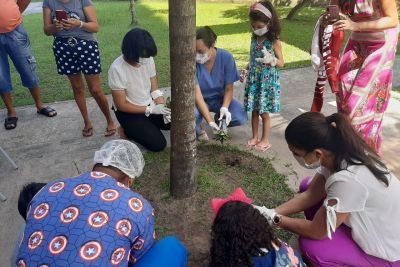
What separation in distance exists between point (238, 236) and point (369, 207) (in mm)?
714

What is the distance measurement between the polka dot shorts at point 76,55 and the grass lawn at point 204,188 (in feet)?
3.27

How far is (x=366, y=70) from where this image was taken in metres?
2.49

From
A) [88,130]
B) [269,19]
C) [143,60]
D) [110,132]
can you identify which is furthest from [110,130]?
[269,19]

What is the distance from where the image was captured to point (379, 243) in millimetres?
1759

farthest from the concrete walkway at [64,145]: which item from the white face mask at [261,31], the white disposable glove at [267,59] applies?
the white face mask at [261,31]

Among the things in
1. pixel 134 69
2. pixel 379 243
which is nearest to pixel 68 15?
pixel 134 69

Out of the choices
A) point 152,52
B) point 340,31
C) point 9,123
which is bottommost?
point 9,123

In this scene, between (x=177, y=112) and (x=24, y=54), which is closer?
(x=177, y=112)

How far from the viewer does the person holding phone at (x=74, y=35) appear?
3229 mm

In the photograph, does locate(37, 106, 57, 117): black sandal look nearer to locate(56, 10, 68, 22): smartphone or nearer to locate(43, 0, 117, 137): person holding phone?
locate(43, 0, 117, 137): person holding phone

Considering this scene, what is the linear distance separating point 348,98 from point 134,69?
68.5 inches

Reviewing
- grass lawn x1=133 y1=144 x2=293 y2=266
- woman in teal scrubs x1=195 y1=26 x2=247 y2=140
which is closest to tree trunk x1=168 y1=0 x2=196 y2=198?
grass lawn x1=133 y1=144 x2=293 y2=266

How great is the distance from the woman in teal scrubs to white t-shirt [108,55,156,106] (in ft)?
1.50

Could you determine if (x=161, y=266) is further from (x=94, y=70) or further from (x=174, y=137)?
(x=94, y=70)
